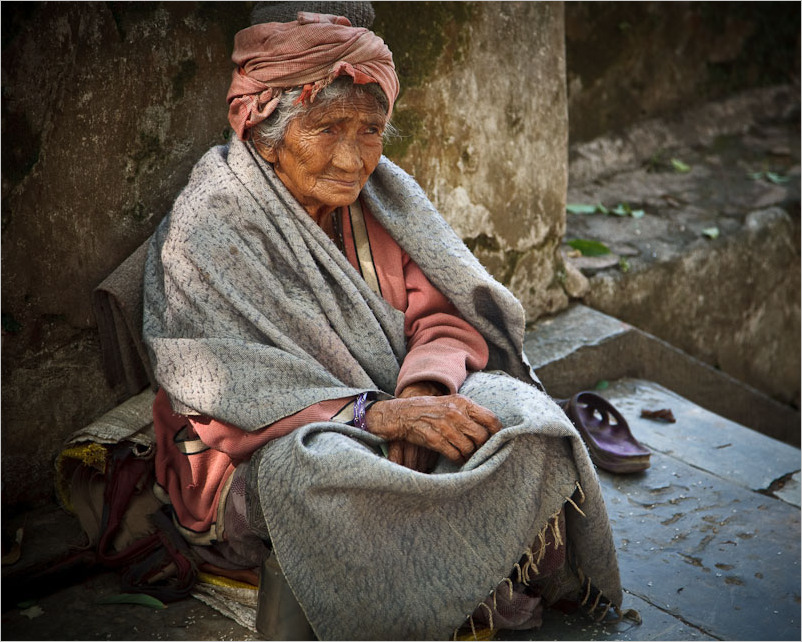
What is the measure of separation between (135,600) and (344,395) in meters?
0.82

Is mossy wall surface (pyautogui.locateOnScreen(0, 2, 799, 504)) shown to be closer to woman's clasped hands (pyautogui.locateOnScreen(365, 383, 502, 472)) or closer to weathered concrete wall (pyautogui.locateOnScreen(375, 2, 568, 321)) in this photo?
weathered concrete wall (pyautogui.locateOnScreen(375, 2, 568, 321))

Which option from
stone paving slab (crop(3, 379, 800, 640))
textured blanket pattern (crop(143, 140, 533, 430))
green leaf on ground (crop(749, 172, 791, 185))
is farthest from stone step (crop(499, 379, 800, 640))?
green leaf on ground (crop(749, 172, 791, 185))

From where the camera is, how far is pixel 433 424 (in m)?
2.30

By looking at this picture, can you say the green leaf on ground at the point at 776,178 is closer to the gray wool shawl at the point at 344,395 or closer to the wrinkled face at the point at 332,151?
the gray wool shawl at the point at 344,395

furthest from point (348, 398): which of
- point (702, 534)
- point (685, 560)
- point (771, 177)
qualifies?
point (771, 177)

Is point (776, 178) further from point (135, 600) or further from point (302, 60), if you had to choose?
point (135, 600)

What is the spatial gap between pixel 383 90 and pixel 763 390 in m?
3.79

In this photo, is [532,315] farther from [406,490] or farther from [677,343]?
[406,490]

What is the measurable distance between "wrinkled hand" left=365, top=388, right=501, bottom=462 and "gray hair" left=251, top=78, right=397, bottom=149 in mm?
775

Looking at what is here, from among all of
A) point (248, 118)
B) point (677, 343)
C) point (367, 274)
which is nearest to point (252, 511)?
point (367, 274)

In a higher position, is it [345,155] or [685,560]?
[345,155]

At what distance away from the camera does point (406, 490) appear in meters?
2.14

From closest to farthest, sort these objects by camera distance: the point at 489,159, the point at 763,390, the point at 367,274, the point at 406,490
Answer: the point at 406,490, the point at 367,274, the point at 489,159, the point at 763,390

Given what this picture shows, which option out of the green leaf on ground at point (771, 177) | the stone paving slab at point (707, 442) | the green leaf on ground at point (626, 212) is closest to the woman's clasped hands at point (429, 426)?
the stone paving slab at point (707, 442)
